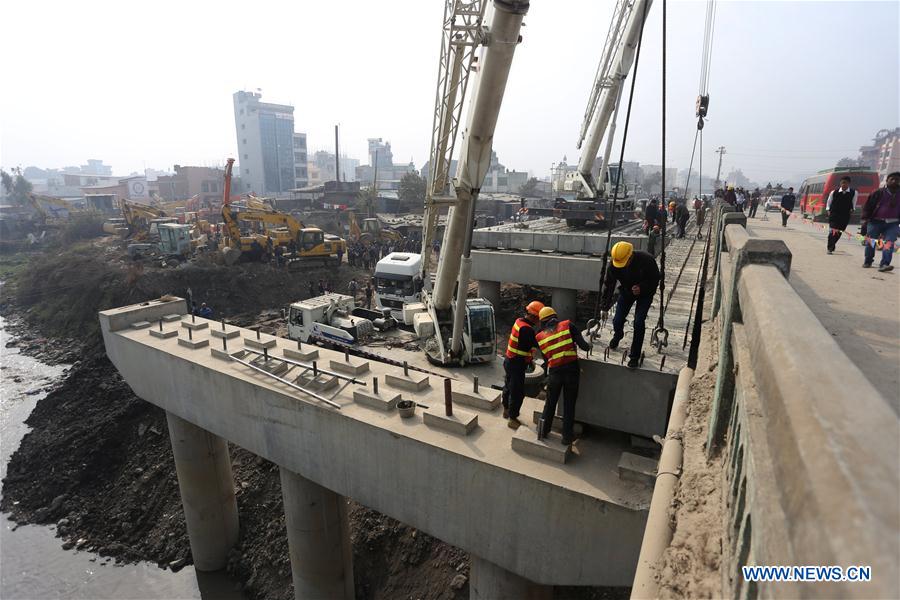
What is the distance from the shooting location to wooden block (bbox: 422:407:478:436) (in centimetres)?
778

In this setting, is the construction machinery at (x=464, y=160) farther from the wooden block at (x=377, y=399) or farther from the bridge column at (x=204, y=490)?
the bridge column at (x=204, y=490)

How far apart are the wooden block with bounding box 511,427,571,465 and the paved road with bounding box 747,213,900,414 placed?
3.64 m

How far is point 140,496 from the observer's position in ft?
50.4

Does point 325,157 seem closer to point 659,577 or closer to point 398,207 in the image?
point 398,207

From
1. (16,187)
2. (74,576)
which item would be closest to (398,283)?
(74,576)

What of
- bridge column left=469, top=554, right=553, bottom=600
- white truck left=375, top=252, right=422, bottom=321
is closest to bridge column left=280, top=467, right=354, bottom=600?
bridge column left=469, top=554, right=553, bottom=600

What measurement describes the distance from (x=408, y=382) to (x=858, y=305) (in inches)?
287

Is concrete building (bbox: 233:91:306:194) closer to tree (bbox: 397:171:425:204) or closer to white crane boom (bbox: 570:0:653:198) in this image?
tree (bbox: 397:171:425:204)

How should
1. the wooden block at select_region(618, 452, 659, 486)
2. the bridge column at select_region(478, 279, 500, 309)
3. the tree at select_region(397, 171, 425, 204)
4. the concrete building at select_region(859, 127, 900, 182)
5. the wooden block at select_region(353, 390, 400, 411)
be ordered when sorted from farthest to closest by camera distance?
the concrete building at select_region(859, 127, 900, 182) → the tree at select_region(397, 171, 425, 204) → the bridge column at select_region(478, 279, 500, 309) → the wooden block at select_region(353, 390, 400, 411) → the wooden block at select_region(618, 452, 659, 486)

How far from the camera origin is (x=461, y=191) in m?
11.7

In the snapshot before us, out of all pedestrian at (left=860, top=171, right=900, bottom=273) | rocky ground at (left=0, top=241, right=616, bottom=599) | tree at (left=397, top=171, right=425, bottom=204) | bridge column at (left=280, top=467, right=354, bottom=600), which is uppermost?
tree at (left=397, top=171, right=425, bottom=204)

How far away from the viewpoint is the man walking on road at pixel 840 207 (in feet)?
27.6

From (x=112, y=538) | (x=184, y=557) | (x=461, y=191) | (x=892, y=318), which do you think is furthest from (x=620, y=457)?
(x=112, y=538)

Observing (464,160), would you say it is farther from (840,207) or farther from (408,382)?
(840,207)
